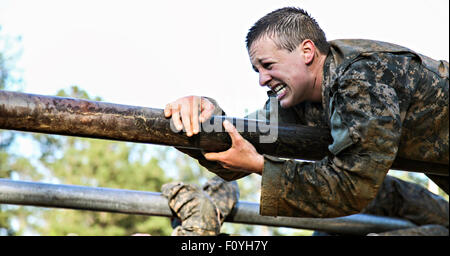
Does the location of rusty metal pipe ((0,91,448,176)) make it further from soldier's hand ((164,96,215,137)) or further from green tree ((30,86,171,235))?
green tree ((30,86,171,235))

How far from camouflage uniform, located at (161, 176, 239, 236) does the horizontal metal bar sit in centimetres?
9

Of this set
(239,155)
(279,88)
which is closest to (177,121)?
(239,155)

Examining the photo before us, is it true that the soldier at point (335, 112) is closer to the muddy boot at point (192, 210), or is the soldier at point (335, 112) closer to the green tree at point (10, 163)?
the muddy boot at point (192, 210)

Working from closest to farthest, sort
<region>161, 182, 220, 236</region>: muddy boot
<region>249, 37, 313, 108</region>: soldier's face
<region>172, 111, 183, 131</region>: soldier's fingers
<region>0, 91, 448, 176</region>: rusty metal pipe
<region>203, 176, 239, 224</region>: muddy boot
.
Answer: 1. <region>0, 91, 448, 176</region>: rusty metal pipe
2. <region>172, 111, 183, 131</region>: soldier's fingers
3. <region>249, 37, 313, 108</region>: soldier's face
4. <region>161, 182, 220, 236</region>: muddy boot
5. <region>203, 176, 239, 224</region>: muddy boot

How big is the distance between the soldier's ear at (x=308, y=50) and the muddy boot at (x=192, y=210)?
1.46m

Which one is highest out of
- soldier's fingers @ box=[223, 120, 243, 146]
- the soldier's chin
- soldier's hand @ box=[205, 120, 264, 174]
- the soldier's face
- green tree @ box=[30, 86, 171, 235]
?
the soldier's face

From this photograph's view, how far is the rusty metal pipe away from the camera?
80.1 inches

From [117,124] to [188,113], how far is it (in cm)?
29

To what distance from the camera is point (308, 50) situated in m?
2.92

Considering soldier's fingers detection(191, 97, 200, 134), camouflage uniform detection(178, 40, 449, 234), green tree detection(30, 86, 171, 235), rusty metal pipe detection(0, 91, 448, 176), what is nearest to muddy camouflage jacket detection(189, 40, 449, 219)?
camouflage uniform detection(178, 40, 449, 234)

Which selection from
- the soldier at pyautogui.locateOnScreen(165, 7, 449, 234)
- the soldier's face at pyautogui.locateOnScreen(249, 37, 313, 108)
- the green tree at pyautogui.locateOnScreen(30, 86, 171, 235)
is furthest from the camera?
the green tree at pyautogui.locateOnScreen(30, 86, 171, 235)

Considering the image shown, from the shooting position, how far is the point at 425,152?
2.91 metres

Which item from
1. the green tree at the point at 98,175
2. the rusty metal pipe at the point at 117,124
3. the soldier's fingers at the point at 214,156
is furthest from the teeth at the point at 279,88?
the green tree at the point at 98,175
